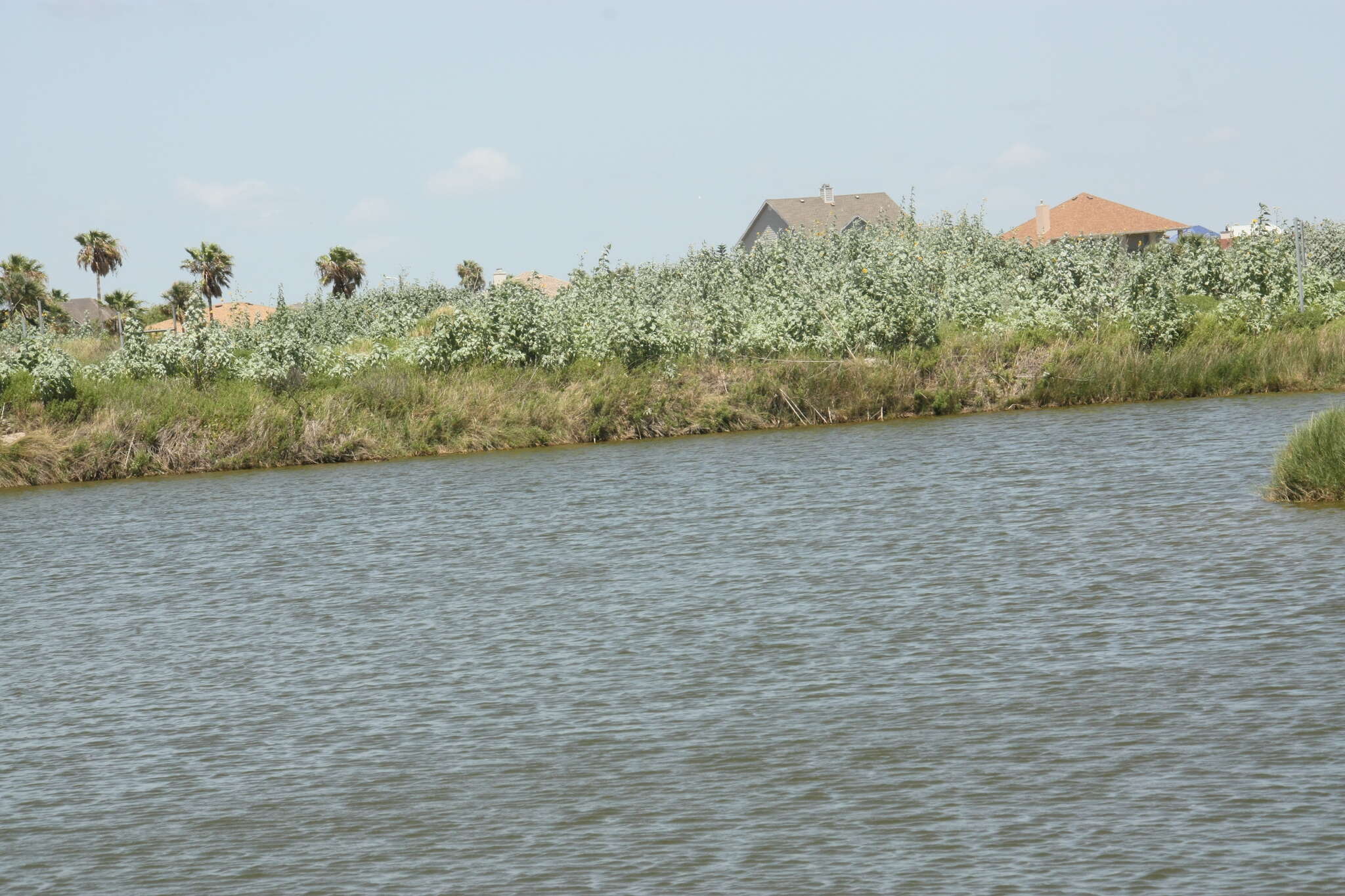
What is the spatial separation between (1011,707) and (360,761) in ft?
16.2

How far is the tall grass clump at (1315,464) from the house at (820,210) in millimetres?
73750

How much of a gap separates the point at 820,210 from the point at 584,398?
61.7m

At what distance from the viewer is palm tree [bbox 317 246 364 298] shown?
8619 cm

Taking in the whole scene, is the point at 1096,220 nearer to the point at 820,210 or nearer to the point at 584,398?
the point at 820,210

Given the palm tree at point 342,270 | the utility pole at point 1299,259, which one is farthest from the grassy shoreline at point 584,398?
the palm tree at point 342,270

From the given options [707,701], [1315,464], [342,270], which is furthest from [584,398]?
[342,270]

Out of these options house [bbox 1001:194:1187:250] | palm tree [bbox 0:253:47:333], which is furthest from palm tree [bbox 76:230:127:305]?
house [bbox 1001:194:1187:250]

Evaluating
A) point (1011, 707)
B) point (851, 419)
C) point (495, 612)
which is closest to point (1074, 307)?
point (851, 419)

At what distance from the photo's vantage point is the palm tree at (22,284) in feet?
285

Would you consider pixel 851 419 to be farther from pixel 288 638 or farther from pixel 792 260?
pixel 288 638

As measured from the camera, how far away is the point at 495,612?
17.3 meters

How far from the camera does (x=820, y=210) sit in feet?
327

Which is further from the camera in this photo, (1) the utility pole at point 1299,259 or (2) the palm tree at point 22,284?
(2) the palm tree at point 22,284

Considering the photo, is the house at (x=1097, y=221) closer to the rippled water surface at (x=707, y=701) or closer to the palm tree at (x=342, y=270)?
the palm tree at (x=342, y=270)
